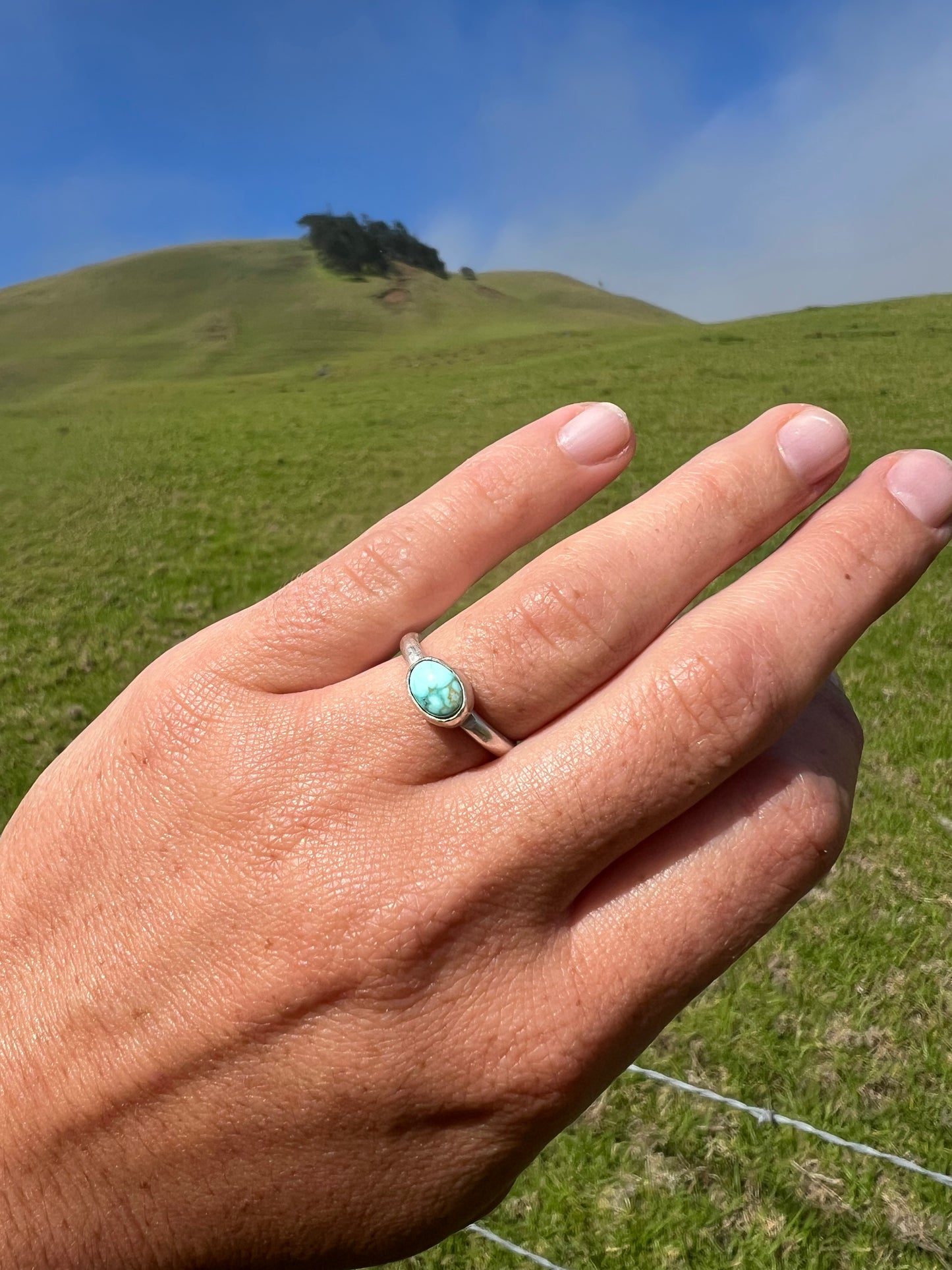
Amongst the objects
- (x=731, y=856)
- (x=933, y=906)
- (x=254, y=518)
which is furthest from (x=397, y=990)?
(x=254, y=518)

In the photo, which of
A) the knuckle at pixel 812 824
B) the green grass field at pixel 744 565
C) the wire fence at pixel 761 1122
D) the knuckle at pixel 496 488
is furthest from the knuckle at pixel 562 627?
the green grass field at pixel 744 565

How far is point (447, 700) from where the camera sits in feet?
4.10

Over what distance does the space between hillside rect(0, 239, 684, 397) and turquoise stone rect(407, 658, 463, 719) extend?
30.3 m

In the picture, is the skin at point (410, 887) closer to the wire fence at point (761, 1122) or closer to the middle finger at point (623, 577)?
the middle finger at point (623, 577)

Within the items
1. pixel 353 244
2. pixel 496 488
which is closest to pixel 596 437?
pixel 496 488

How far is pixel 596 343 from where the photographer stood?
27500 mm

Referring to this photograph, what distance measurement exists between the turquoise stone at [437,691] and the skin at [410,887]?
34mm

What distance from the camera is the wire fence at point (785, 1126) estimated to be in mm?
2465

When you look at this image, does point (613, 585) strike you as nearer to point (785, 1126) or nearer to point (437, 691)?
point (437, 691)

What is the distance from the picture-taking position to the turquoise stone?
1251 millimetres

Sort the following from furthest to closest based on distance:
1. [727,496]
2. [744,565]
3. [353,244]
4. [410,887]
Answer: [353,244] → [744,565] → [727,496] → [410,887]

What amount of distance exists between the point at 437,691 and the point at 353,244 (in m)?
56.2

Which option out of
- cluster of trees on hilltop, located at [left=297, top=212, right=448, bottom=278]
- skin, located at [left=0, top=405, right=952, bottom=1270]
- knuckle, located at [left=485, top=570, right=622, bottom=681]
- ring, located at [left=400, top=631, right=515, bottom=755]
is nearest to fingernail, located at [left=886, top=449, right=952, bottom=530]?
skin, located at [left=0, top=405, right=952, bottom=1270]

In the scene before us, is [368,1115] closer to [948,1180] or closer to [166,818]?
[166,818]
